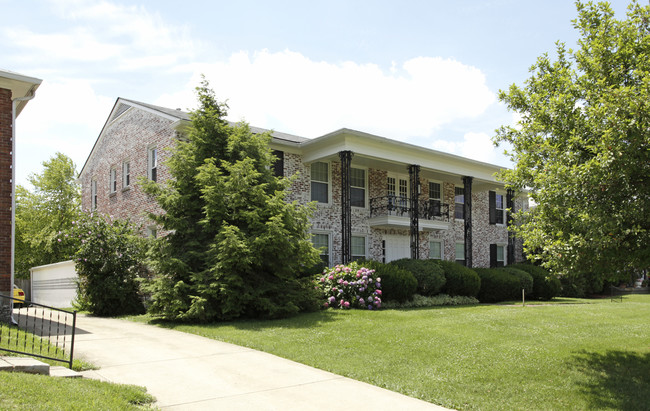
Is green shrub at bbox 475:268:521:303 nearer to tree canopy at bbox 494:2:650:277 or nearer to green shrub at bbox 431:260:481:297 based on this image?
green shrub at bbox 431:260:481:297

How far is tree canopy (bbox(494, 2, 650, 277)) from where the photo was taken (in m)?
6.41

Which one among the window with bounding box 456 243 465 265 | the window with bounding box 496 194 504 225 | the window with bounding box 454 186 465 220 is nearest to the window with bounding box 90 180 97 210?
the window with bounding box 454 186 465 220

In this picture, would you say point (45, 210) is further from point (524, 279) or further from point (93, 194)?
point (524, 279)

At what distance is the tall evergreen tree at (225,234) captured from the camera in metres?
12.4

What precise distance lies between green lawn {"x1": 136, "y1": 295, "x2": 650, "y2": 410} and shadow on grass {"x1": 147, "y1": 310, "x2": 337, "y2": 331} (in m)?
0.03

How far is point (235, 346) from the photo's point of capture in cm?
933

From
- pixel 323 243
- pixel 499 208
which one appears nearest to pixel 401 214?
pixel 323 243

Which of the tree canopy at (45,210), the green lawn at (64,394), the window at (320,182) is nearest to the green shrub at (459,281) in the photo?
the window at (320,182)

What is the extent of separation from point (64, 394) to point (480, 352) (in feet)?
20.7

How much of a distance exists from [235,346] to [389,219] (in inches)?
499

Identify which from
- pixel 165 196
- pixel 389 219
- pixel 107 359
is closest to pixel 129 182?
pixel 165 196

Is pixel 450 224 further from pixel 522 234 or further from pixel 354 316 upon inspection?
pixel 522 234

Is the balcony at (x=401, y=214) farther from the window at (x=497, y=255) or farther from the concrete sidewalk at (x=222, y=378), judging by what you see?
the concrete sidewalk at (x=222, y=378)

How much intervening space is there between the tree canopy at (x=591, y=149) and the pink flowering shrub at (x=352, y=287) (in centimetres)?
701
